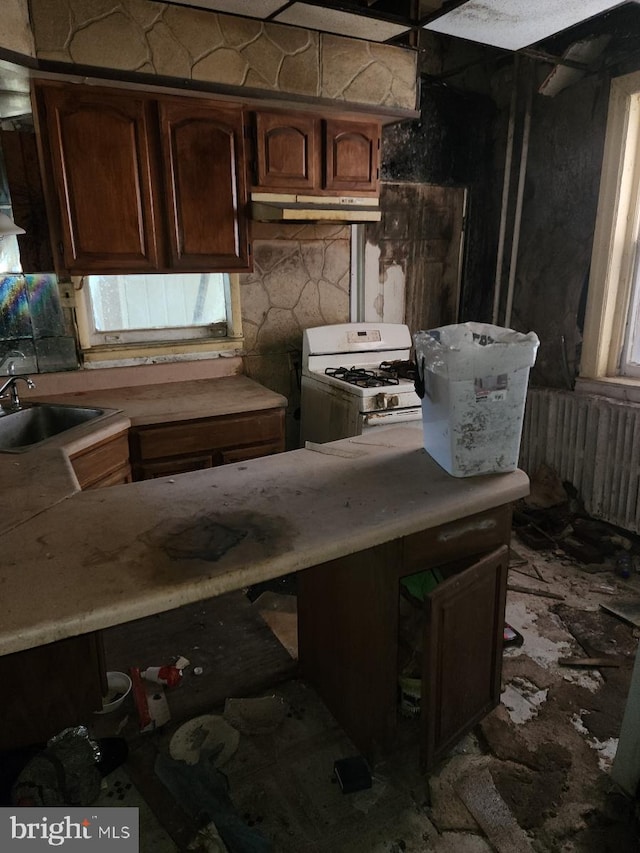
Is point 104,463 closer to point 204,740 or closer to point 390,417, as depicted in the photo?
point 204,740

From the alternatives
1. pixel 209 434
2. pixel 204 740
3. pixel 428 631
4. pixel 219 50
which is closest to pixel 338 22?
pixel 219 50

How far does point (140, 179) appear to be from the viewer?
8.18 ft

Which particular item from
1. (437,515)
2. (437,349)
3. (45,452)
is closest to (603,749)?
(437,515)

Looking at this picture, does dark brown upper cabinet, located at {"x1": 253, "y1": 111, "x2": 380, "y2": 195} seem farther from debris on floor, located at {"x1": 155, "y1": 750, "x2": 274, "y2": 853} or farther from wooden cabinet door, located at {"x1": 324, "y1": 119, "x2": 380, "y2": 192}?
debris on floor, located at {"x1": 155, "y1": 750, "x2": 274, "y2": 853}

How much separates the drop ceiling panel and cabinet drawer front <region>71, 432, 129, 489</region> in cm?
233

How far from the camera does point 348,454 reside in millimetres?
1861

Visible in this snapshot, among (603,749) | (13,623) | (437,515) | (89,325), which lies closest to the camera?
(13,623)

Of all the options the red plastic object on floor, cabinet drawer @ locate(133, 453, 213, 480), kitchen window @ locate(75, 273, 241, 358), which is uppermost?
kitchen window @ locate(75, 273, 241, 358)

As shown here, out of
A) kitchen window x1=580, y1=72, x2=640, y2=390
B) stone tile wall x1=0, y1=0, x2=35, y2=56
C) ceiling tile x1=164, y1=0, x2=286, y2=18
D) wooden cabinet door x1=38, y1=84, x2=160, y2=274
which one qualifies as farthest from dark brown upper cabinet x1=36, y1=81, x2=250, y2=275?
kitchen window x1=580, y1=72, x2=640, y2=390

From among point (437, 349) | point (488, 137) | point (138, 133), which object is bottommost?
point (437, 349)

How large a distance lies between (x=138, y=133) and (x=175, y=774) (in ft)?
8.28

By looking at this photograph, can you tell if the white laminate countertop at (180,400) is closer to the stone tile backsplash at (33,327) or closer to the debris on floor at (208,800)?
the stone tile backsplash at (33,327)

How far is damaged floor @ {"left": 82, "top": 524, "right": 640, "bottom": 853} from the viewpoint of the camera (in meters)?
1.57

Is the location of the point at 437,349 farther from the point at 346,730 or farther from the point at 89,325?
the point at 89,325
